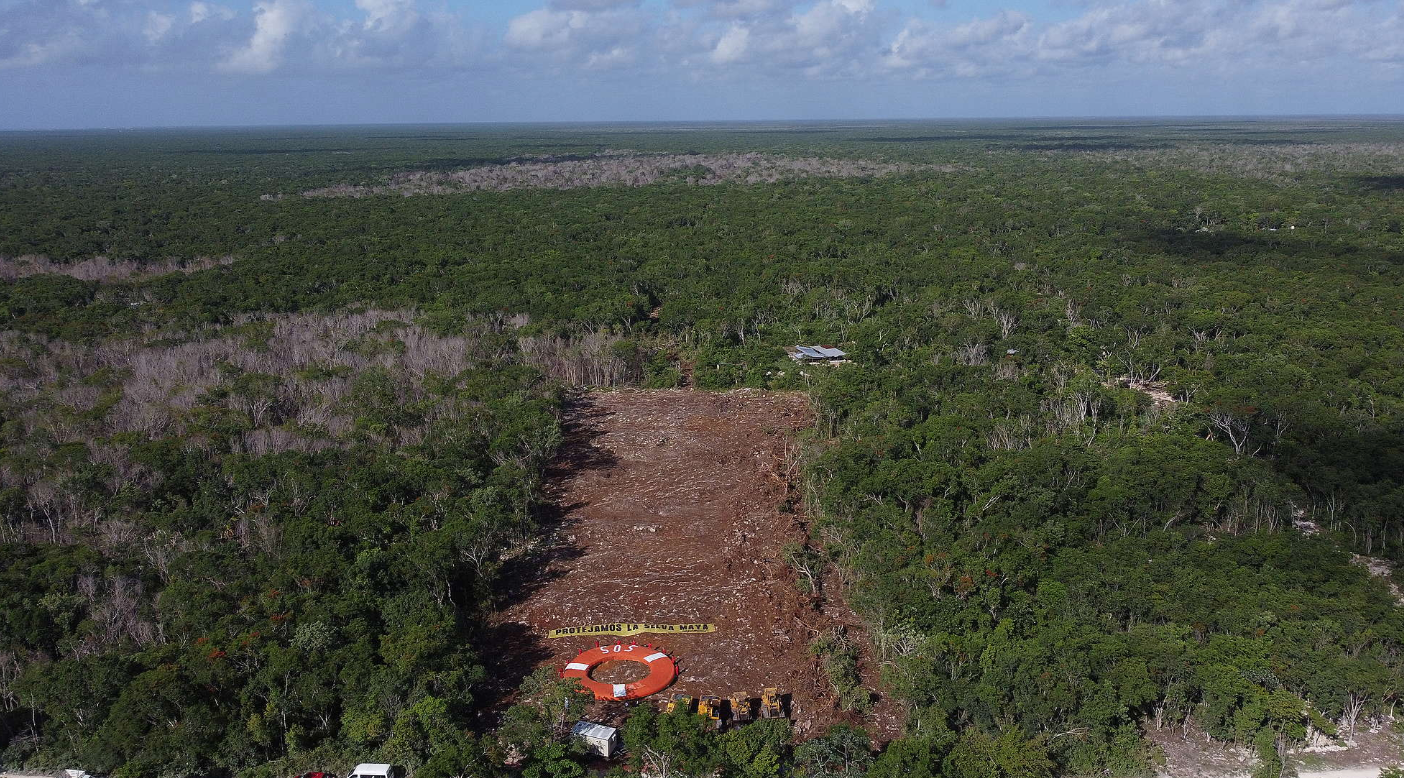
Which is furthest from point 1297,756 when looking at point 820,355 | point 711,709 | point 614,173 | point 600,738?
point 614,173

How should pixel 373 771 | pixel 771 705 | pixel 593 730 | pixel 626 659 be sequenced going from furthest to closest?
pixel 626 659 < pixel 771 705 < pixel 593 730 < pixel 373 771

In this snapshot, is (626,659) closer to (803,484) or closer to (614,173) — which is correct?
(803,484)

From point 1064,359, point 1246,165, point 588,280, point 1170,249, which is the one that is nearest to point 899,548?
point 1064,359

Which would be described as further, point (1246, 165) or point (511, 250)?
point (1246, 165)

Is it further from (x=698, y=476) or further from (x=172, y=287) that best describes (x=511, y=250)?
(x=698, y=476)

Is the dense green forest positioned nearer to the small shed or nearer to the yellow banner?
the small shed
